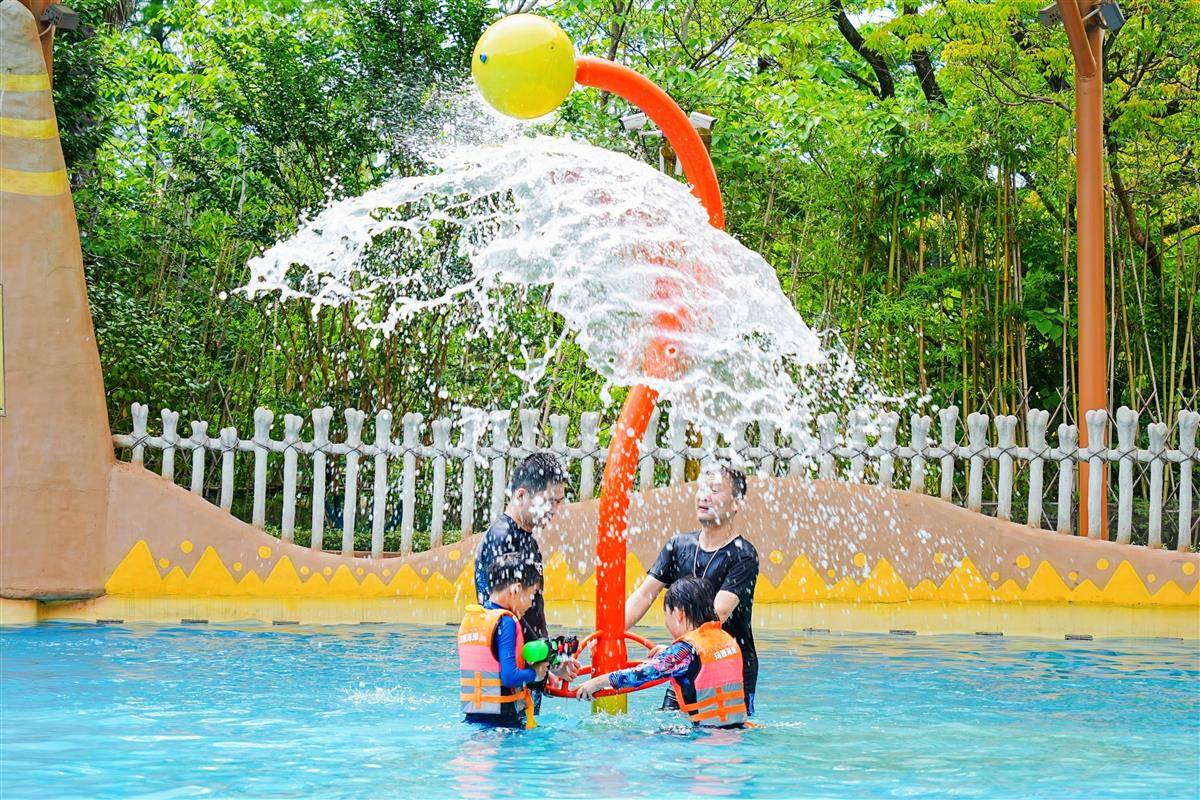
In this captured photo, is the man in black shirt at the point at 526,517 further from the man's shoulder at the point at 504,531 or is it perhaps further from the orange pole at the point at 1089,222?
the orange pole at the point at 1089,222

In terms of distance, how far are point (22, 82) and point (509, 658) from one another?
590 cm

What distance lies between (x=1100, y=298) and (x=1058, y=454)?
118cm

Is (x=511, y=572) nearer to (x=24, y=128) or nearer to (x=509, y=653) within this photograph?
(x=509, y=653)

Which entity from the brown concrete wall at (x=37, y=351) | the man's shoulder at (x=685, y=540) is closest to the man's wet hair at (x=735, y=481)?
the man's shoulder at (x=685, y=540)

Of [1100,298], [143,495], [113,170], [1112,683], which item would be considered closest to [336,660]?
[143,495]

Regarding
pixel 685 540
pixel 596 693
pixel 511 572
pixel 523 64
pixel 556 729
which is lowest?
pixel 556 729

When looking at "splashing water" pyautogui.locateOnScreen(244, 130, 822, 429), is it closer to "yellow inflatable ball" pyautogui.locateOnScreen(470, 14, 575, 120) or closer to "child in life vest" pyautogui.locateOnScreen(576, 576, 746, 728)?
"yellow inflatable ball" pyautogui.locateOnScreen(470, 14, 575, 120)

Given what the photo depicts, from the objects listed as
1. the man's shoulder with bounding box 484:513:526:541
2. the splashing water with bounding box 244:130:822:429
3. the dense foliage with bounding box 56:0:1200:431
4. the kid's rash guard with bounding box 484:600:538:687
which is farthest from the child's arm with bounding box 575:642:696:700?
the dense foliage with bounding box 56:0:1200:431

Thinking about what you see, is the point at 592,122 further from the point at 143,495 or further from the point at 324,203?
the point at 143,495

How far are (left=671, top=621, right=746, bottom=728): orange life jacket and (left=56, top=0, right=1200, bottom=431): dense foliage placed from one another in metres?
5.89

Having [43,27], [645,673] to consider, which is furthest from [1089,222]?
[43,27]

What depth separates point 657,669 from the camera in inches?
199

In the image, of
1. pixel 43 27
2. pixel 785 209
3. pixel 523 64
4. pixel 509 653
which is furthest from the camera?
pixel 785 209

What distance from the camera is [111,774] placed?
4633 mm
